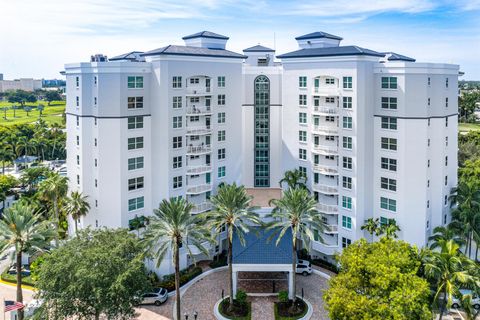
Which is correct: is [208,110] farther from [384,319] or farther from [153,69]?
[384,319]

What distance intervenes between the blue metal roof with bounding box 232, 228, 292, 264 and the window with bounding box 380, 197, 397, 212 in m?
10.9

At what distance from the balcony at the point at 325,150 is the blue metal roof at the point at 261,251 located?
10.7m

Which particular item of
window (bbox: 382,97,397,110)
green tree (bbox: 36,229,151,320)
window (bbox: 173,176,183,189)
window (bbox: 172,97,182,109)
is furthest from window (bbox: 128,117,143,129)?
window (bbox: 382,97,397,110)

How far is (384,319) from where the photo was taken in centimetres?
2677

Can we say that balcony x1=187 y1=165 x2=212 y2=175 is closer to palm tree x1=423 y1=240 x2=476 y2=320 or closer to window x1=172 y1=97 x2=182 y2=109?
window x1=172 y1=97 x2=182 y2=109

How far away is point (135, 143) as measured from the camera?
44.0 meters

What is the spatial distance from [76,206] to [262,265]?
779 inches

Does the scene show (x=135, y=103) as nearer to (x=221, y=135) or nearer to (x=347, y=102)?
(x=221, y=135)

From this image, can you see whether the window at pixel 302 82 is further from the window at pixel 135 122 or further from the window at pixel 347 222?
the window at pixel 135 122

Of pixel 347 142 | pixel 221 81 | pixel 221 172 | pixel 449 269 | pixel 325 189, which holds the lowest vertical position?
pixel 449 269

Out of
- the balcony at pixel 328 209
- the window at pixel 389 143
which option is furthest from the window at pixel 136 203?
the window at pixel 389 143

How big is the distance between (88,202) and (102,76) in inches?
526

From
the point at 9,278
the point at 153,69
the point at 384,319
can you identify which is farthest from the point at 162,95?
the point at 384,319

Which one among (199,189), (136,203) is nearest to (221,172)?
(199,189)
